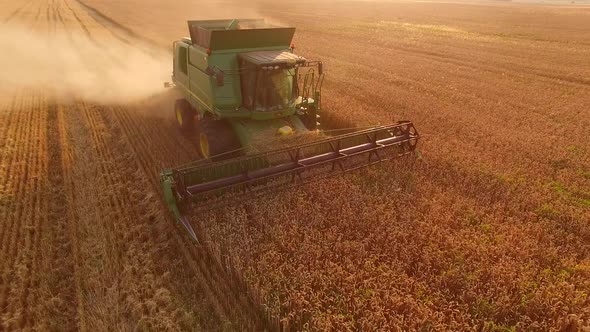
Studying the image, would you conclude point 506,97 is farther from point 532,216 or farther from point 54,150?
point 54,150

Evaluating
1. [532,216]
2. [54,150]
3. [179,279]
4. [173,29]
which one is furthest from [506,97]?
[173,29]

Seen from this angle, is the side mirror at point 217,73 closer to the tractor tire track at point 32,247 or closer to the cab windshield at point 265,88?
the cab windshield at point 265,88

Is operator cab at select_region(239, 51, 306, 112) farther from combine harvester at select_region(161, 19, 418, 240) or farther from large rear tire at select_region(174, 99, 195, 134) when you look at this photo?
large rear tire at select_region(174, 99, 195, 134)

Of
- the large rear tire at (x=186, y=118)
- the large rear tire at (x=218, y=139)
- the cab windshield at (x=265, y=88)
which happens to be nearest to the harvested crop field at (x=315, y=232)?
the large rear tire at (x=186, y=118)

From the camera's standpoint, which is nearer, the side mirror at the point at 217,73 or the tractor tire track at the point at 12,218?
the tractor tire track at the point at 12,218

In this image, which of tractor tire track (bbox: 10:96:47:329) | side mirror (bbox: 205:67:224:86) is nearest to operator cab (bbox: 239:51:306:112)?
side mirror (bbox: 205:67:224:86)

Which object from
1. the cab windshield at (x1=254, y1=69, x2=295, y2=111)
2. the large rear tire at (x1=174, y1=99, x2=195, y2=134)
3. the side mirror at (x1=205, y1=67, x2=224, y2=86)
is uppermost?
the side mirror at (x1=205, y1=67, x2=224, y2=86)

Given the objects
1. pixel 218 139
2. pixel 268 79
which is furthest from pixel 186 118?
pixel 268 79
